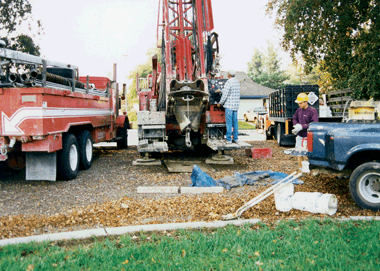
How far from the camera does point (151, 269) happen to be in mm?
3635

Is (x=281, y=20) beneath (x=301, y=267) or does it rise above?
above

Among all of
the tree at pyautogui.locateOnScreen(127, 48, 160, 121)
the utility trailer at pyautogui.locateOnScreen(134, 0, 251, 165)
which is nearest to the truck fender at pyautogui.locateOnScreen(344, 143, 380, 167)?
the utility trailer at pyautogui.locateOnScreen(134, 0, 251, 165)

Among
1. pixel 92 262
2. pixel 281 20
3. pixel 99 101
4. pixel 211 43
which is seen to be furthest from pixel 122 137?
pixel 92 262

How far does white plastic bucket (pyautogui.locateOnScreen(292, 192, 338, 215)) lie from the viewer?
214 inches

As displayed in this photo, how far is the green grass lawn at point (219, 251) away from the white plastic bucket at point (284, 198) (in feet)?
2.76

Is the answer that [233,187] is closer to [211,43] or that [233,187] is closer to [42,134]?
[42,134]

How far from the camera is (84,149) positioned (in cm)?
950

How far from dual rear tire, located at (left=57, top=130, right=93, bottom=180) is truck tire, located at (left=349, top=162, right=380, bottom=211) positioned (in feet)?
18.6

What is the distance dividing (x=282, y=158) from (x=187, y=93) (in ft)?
13.6

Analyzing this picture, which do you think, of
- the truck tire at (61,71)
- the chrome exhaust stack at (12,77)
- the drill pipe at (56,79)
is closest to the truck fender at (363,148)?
the drill pipe at (56,79)

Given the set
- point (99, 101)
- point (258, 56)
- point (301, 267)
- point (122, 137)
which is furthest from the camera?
point (258, 56)

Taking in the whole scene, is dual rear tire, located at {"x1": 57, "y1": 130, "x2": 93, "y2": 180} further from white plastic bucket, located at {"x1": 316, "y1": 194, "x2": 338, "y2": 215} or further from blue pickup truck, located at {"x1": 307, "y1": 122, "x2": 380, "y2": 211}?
white plastic bucket, located at {"x1": 316, "y1": 194, "x2": 338, "y2": 215}

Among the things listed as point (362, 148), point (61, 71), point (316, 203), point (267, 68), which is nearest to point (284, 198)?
point (316, 203)

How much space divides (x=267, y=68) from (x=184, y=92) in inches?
2222
